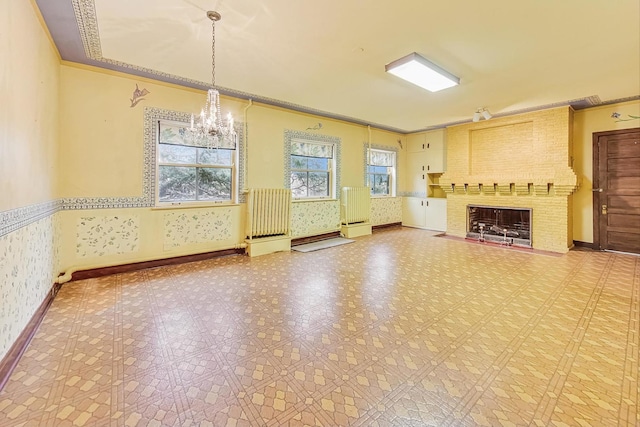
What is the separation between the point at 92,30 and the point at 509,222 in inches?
301

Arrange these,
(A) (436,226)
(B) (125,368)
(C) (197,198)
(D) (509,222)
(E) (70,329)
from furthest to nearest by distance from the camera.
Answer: (A) (436,226)
(D) (509,222)
(C) (197,198)
(E) (70,329)
(B) (125,368)

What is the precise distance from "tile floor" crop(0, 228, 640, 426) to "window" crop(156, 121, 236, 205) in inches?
55.3

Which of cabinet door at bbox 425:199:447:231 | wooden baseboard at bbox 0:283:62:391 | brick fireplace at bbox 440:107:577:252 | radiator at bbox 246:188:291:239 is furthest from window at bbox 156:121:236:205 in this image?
cabinet door at bbox 425:199:447:231

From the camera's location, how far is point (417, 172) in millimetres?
8227

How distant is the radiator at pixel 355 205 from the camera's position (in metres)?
6.79

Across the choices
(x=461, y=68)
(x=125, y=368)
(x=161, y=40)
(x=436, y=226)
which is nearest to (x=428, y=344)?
(x=125, y=368)

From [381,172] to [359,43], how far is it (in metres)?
5.25

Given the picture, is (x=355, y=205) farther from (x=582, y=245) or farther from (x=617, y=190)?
(x=617, y=190)

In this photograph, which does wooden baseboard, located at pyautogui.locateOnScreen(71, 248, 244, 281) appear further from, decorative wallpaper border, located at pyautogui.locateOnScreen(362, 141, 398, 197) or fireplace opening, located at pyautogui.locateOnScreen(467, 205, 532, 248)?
fireplace opening, located at pyautogui.locateOnScreen(467, 205, 532, 248)

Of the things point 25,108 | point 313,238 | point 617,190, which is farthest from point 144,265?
point 617,190

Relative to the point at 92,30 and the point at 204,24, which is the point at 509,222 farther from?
the point at 92,30

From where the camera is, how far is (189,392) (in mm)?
1725

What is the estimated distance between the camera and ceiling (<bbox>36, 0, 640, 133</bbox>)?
251 centimetres

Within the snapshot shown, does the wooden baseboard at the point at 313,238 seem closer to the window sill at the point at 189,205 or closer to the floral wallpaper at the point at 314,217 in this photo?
the floral wallpaper at the point at 314,217
